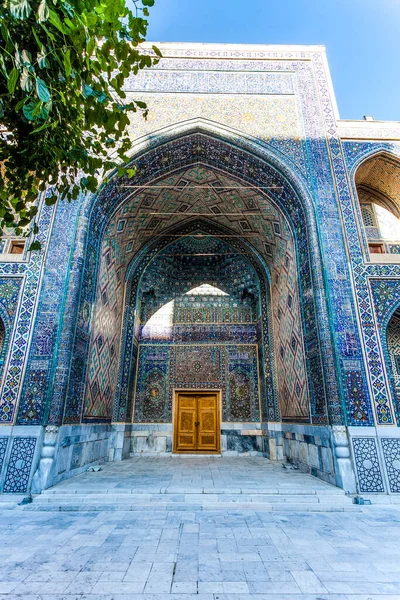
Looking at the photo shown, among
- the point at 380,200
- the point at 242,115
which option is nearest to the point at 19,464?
the point at 242,115

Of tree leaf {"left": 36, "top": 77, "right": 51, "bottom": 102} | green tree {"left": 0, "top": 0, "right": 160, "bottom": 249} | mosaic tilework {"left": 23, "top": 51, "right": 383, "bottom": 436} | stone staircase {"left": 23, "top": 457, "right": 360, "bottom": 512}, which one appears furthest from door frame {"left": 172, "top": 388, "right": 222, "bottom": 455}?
tree leaf {"left": 36, "top": 77, "right": 51, "bottom": 102}

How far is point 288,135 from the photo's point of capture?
258 inches

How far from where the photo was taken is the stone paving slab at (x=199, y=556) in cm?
214

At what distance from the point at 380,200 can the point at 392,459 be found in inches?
209

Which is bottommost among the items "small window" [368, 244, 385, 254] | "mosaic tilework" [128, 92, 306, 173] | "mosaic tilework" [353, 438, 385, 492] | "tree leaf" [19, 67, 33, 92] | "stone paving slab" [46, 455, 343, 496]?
"stone paving slab" [46, 455, 343, 496]

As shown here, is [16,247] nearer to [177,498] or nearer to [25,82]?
[177,498]

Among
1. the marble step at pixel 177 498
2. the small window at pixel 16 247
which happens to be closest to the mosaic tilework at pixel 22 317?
the small window at pixel 16 247

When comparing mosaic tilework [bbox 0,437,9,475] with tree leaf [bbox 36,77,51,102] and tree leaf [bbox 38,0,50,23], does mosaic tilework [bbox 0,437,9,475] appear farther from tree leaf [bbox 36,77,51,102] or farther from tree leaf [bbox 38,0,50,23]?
tree leaf [bbox 38,0,50,23]

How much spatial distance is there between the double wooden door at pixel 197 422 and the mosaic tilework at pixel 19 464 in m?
4.08

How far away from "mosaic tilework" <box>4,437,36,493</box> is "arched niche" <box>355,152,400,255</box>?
689 cm

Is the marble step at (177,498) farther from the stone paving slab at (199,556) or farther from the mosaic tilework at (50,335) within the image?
the mosaic tilework at (50,335)

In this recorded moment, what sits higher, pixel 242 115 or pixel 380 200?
pixel 242 115

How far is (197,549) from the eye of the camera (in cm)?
277

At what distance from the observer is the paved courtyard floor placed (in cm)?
216
